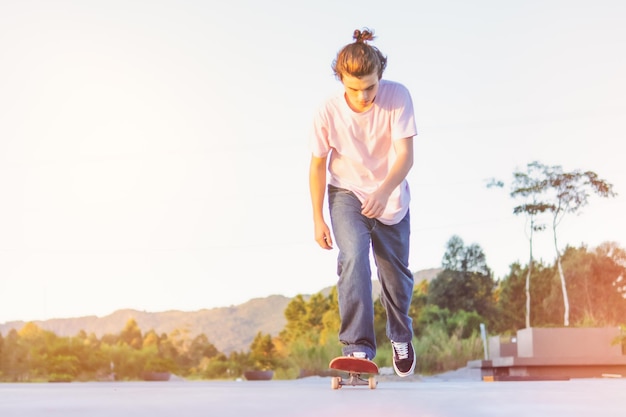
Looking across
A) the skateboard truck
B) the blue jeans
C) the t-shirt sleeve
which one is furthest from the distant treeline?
the t-shirt sleeve

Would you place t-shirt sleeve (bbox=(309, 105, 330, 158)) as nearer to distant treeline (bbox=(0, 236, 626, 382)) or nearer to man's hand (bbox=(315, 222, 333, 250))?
man's hand (bbox=(315, 222, 333, 250))

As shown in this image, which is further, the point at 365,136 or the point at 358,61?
the point at 365,136

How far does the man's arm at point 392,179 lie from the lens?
12.4ft

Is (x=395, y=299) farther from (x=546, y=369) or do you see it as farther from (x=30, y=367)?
(x=30, y=367)

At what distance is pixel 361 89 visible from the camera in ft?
12.7

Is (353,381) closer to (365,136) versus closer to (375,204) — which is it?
(375,204)

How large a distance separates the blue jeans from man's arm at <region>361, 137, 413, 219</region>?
13 cm

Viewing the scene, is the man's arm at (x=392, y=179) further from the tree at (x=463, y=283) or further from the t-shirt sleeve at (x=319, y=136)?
the tree at (x=463, y=283)

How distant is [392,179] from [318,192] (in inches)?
16.8

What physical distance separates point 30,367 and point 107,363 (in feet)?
6.16

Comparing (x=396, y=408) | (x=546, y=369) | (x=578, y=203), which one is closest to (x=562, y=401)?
(x=396, y=408)

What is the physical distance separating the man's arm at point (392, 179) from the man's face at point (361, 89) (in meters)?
0.25

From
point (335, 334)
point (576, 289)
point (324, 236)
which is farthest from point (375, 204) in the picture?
point (576, 289)

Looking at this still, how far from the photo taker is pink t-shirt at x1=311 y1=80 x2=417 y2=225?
4.06 meters
